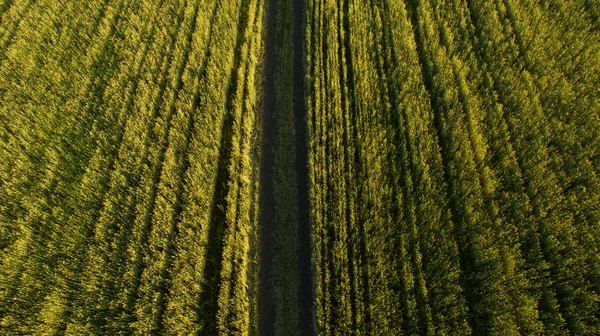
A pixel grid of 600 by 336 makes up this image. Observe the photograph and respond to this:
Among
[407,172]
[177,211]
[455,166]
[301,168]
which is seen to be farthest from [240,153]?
[455,166]

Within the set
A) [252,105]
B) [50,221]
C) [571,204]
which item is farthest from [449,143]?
[50,221]

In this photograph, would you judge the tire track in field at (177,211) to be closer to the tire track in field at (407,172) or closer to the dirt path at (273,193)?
the dirt path at (273,193)

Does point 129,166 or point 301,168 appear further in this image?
point 301,168

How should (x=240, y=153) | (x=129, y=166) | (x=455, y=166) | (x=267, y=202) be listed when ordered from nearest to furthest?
(x=455, y=166), (x=267, y=202), (x=129, y=166), (x=240, y=153)

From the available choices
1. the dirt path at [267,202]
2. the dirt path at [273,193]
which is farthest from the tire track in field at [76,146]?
the dirt path at [273,193]

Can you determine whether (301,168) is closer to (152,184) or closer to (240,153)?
(240,153)

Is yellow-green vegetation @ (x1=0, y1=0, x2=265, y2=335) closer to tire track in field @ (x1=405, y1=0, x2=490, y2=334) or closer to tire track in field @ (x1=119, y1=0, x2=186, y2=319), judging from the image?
tire track in field @ (x1=119, y1=0, x2=186, y2=319)
